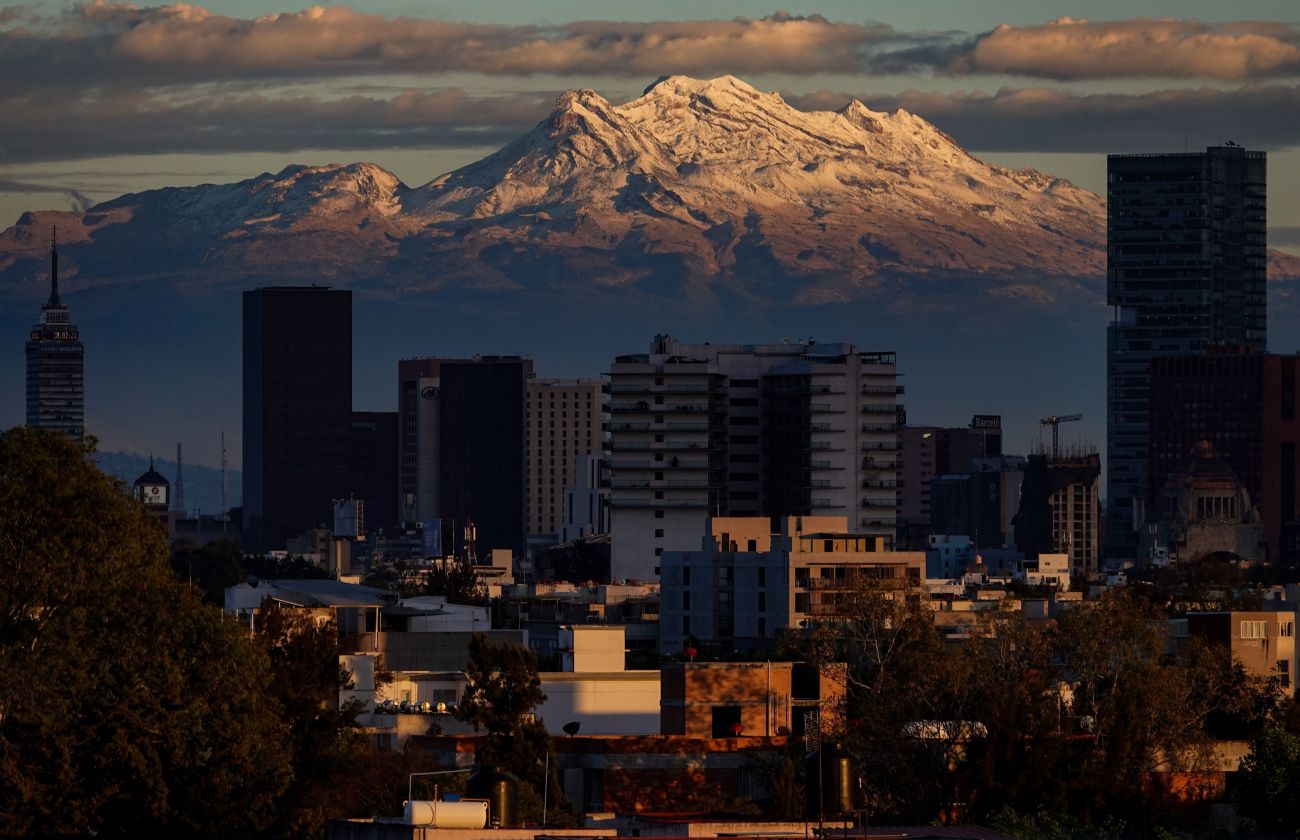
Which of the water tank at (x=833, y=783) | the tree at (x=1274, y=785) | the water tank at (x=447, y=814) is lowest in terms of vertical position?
the tree at (x=1274, y=785)

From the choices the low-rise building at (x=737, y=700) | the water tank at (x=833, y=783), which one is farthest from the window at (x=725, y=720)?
the water tank at (x=833, y=783)

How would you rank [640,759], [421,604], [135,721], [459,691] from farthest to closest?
[421,604]
[459,691]
[640,759]
[135,721]

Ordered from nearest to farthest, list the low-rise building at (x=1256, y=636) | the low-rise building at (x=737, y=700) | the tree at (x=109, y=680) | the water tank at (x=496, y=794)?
the water tank at (x=496, y=794) → the tree at (x=109, y=680) → the low-rise building at (x=737, y=700) → the low-rise building at (x=1256, y=636)

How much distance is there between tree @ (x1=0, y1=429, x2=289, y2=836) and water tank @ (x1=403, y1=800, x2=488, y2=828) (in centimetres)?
2099

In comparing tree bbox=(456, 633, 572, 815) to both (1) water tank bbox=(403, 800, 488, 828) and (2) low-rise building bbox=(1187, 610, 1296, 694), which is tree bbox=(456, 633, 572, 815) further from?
(2) low-rise building bbox=(1187, 610, 1296, 694)

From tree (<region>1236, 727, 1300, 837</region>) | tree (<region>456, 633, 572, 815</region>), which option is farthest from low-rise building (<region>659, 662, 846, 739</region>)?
tree (<region>1236, 727, 1300, 837</region>)

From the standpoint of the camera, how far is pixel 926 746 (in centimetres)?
8531

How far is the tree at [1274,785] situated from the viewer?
8331 cm

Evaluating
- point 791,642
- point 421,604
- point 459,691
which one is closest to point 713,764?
point 459,691

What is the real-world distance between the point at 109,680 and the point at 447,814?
26177mm

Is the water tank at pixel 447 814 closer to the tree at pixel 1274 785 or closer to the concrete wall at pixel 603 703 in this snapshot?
the tree at pixel 1274 785

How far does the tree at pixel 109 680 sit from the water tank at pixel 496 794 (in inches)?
705

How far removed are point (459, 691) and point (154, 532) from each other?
19.1 m

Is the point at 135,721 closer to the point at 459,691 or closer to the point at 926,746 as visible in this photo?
the point at 926,746
